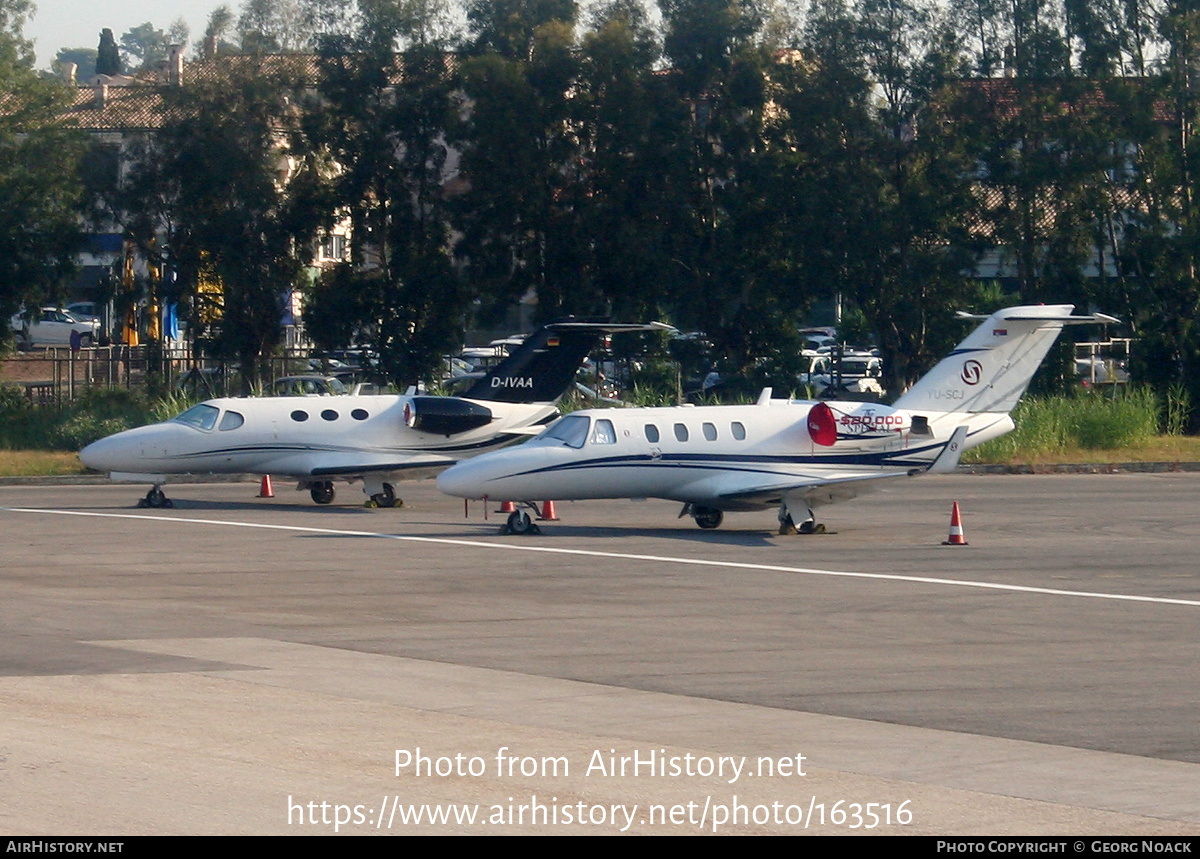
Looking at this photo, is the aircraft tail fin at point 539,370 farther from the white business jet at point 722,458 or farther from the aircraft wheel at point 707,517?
the aircraft wheel at point 707,517

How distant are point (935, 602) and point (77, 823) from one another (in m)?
11.0

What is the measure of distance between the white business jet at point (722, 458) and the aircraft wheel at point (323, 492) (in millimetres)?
6141

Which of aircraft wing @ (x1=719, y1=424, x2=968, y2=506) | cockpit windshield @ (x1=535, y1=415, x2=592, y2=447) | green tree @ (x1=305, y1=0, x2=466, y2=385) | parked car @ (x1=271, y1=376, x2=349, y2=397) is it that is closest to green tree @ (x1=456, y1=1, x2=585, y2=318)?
green tree @ (x1=305, y1=0, x2=466, y2=385)

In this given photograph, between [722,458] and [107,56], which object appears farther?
[107,56]

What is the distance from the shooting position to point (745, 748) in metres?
10.0

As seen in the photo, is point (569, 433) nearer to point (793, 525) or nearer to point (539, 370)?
point (793, 525)

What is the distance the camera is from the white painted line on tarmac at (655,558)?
17.7 m

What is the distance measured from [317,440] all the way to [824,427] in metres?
9.43

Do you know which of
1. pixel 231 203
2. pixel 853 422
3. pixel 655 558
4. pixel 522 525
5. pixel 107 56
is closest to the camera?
pixel 655 558

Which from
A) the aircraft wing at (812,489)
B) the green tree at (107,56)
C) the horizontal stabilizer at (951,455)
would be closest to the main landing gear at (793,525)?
the aircraft wing at (812,489)

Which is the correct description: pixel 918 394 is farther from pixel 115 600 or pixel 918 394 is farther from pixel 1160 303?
pixel 1160 303

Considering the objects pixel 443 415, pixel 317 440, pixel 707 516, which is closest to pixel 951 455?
pixel 707 516

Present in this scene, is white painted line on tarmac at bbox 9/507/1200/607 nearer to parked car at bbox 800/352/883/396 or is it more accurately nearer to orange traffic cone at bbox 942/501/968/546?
orange traffic cone at bbox 942/501/968/546

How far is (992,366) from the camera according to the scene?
2673cm
